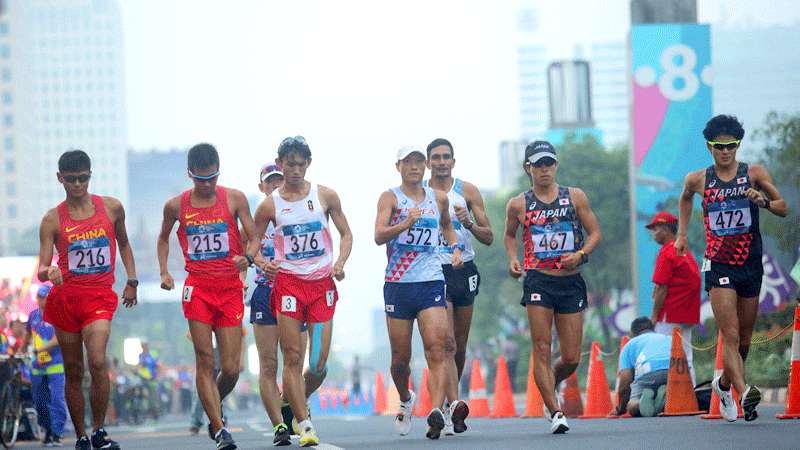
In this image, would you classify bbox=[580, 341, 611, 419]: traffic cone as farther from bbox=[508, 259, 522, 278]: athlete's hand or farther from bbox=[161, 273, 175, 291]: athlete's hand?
bbox=[161, 273, 175, 291]: athlete's hand

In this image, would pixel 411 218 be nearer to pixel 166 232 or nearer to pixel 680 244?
pixel 166 232

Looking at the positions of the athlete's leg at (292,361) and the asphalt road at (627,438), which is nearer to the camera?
the asphalt road at (627,438)

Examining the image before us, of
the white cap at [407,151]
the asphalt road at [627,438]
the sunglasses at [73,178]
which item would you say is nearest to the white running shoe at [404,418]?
the asphalt road at [627,438]

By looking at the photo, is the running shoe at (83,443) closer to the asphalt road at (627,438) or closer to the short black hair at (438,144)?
the asphalt road at (627,438)

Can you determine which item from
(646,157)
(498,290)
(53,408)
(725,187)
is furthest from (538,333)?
(498,290)

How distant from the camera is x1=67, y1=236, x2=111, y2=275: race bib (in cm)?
1308

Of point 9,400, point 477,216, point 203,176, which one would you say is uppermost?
point 203,176

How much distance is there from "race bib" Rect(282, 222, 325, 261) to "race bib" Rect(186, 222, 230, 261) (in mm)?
542

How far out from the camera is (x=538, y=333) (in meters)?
13.3

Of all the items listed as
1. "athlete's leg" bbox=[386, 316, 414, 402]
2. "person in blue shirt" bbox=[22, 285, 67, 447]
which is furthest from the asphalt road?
"person in blue shirt" bbox=[22, 285, 67, 447]

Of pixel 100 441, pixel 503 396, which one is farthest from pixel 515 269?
pixel 503 396

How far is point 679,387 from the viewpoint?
1655 centimetres

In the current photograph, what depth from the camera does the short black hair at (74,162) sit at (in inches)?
516

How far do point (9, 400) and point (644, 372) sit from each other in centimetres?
717
